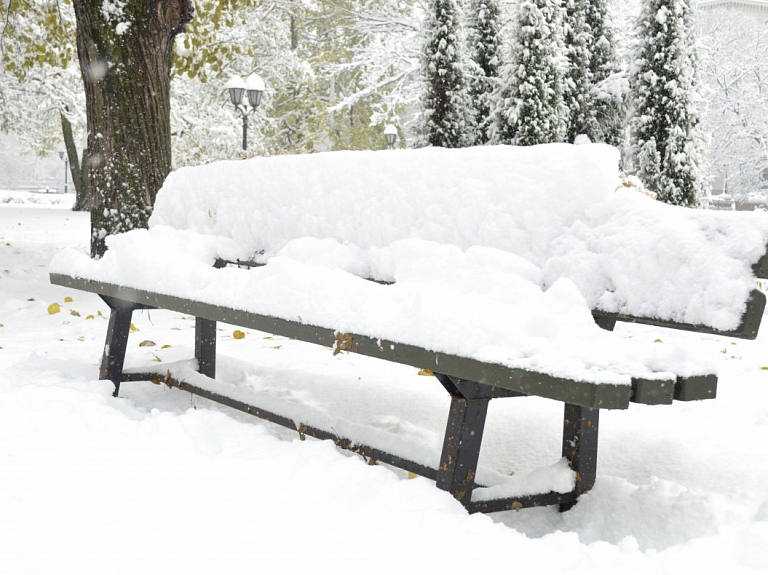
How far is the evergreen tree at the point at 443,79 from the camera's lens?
16969 millimetres

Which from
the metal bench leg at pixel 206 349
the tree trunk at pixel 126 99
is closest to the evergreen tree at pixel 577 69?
the tree trunk at pixel 126 99

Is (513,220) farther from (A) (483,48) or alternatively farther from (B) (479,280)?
(A) (483,48)

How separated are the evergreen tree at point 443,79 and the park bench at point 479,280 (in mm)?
13883

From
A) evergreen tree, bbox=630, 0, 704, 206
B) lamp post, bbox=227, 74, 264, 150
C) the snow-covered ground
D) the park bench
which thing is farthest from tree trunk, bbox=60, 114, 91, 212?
the park bench

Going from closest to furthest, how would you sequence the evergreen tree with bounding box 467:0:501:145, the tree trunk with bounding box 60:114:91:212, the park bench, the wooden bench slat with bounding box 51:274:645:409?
1. the wooden bench slat with bounding box 51:274:645:409
2. the park bench
3. the evergreen tree with bounding box 467:0:501:145
4. the tree trunk with bounding box 60:114:91:212

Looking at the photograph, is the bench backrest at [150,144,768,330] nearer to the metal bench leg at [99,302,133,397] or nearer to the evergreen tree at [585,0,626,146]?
the metal bench leg at [99,302,133,397]

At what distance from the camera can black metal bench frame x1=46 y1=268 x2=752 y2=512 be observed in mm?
1894

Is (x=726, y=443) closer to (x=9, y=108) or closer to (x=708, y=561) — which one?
(x=708, y=561)

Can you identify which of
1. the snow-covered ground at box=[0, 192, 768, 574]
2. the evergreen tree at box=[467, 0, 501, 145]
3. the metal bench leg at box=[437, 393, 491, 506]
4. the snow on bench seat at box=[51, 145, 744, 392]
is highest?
the evergreen tree at box=[467, 0, 501, 145]

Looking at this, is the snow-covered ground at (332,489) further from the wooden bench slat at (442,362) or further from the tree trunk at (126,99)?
the tree trunk at (126,99)

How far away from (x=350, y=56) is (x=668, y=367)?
29.1 meters

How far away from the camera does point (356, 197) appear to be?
3.35 metres

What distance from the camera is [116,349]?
403 centimetres

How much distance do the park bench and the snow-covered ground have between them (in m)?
0.20
